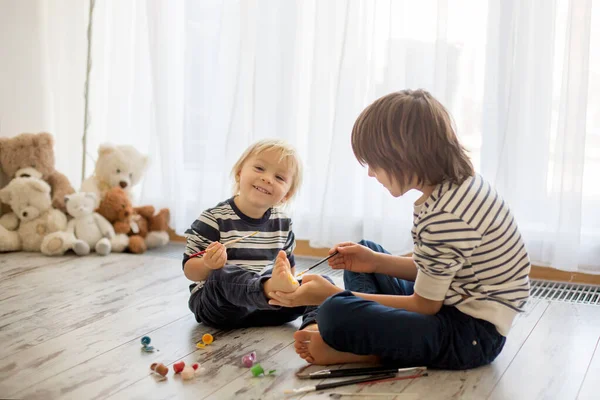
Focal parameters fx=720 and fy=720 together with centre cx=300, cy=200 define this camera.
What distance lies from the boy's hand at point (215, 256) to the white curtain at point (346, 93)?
868 mm

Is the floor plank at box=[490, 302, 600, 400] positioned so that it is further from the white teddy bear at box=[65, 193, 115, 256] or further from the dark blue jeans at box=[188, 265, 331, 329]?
the white teddy bear at box=[65, 193, 115, 256]

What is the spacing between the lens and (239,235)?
161 cm

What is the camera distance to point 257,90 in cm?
242

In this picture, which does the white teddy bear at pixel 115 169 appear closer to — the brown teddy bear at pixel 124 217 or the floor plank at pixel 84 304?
the brown teddy bear at pixel 124 217

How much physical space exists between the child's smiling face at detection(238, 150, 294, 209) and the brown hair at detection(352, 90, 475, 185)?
338mm

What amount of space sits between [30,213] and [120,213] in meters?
0.29

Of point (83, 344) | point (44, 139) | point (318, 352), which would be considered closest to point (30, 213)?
point (44, 139)

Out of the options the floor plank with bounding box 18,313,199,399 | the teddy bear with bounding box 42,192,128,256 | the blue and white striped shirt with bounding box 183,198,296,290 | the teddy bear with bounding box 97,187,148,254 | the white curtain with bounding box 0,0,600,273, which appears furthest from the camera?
the teddy bear with bounding box 97,187,148,254

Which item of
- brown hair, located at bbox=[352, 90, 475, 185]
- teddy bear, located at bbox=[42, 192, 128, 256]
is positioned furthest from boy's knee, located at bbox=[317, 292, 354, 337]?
teddy bear, located at bbox=[42, 192, 128, 256]

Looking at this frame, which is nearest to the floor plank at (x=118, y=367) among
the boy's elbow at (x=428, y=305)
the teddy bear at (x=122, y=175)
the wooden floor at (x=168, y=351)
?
the wooden floor at (x=168, y=351)

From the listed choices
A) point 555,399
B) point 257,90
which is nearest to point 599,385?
point 555,399

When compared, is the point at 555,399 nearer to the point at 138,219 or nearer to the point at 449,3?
the point at 449,3

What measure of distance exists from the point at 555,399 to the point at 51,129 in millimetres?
2111

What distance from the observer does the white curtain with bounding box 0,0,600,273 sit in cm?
203
